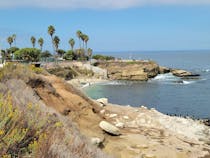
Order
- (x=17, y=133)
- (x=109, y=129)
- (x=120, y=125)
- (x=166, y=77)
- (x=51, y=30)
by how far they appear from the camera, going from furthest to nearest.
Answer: (x=51, y=30)
(x=166, y=77)
(x=120, y=125)
(x=109, y=129)
(x=17, y=133)

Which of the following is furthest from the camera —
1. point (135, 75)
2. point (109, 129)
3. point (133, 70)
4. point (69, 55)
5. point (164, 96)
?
point (69, 55)

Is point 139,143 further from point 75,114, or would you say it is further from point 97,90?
point 97,90

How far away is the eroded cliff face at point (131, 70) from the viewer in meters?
87.2

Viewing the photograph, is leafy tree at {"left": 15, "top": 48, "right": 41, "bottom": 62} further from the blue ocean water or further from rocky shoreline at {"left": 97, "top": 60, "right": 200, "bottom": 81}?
rocky shoreline at {"left": 97, "top": 60, "right": 200, "bottom": 81}

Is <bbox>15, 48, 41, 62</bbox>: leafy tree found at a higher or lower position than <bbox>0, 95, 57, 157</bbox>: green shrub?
lower

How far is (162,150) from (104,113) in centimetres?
551

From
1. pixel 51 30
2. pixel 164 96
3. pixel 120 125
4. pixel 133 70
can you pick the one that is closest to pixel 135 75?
pixel 133 70

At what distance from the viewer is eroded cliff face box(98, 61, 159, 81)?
87.2 m

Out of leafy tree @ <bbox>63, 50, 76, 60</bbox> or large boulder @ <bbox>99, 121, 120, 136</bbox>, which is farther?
leafy tree @ <bbox>63, 50, 76, 60</bbox>

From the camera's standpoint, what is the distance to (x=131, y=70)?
89.2m

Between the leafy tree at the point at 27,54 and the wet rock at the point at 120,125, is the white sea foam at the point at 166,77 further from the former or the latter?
the wet rock at the point at 120,125

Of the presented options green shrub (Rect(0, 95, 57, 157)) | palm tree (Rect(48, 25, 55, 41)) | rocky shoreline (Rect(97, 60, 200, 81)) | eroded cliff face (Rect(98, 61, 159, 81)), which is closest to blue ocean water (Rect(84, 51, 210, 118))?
eroded cliff face (Rect(98, 61, 159, 81))

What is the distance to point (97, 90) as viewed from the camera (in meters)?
65.5

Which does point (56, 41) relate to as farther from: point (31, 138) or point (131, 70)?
point (31, 138)
